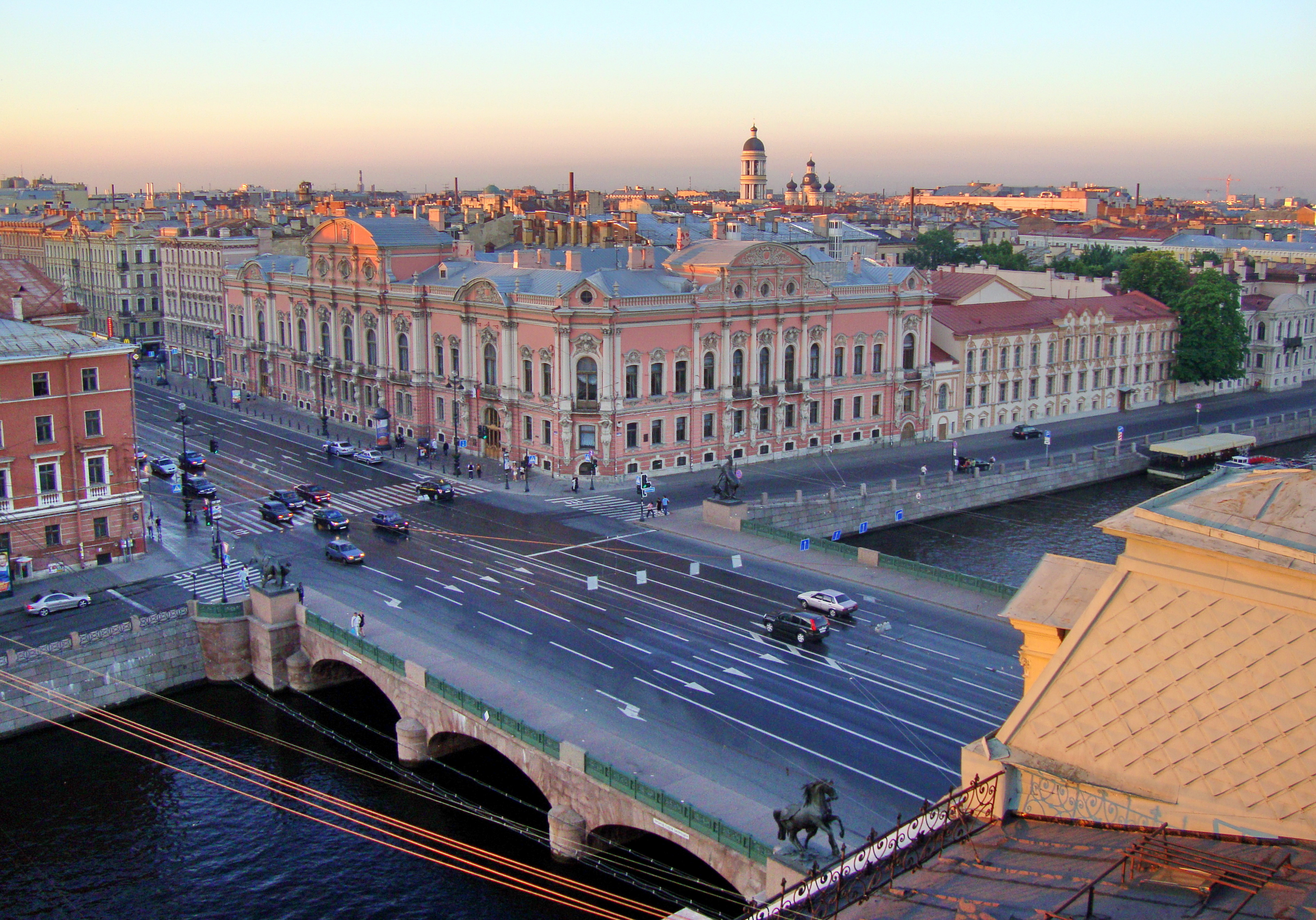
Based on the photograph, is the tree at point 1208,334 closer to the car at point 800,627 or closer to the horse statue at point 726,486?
the horse statue at point 726,486

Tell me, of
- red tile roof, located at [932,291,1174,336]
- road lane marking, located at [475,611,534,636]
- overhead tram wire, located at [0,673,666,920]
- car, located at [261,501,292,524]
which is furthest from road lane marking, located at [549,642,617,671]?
red tile roof, located at [932,291,1174,336]

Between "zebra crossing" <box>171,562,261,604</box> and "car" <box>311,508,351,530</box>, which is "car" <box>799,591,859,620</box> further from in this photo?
"car" <box>311,508,351,530</box>

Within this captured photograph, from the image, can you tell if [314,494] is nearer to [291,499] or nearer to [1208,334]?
[291,499]

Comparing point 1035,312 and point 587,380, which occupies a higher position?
point 1035,312

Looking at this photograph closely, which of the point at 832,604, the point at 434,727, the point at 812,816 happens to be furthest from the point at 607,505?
the point at 812,816

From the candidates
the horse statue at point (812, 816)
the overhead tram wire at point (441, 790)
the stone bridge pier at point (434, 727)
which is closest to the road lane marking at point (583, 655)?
the stone bridge pier at point (434, 727)
